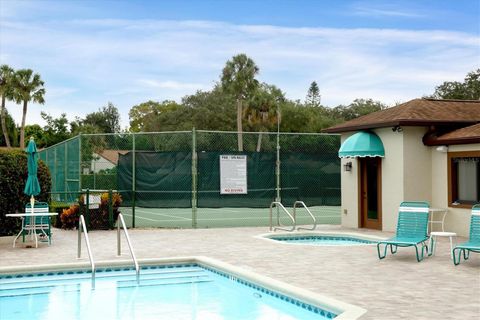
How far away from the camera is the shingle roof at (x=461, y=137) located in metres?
14.8

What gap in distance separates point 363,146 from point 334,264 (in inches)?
246

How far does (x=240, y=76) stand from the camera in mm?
48781

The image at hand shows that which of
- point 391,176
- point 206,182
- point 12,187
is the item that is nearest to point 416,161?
point 391,176

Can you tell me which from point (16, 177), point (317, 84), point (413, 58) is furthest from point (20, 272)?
point (317, 84)

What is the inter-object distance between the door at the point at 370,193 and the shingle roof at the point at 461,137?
1.85m

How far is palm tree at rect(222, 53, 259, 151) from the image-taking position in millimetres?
48844

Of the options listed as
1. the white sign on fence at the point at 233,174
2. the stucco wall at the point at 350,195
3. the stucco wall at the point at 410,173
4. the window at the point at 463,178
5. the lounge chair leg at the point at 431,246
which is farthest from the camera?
the white sign on fence at the point at 233,174

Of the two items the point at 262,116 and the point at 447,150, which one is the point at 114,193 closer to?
the point at 447,150

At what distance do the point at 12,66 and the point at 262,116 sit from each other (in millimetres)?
21697

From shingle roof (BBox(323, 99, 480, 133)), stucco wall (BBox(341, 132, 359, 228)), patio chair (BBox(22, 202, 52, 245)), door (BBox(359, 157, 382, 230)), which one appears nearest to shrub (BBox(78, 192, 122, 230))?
patio chair (BBox(22, 202, 52, 245))

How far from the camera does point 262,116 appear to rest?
A: 4919 centimetres

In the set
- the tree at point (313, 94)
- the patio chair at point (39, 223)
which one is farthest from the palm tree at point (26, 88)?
the tree at point (313, 94)

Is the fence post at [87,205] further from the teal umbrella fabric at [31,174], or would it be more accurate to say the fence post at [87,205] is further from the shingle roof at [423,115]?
the shingle roof at [423,115]

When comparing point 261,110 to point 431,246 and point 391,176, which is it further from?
point 431,246
